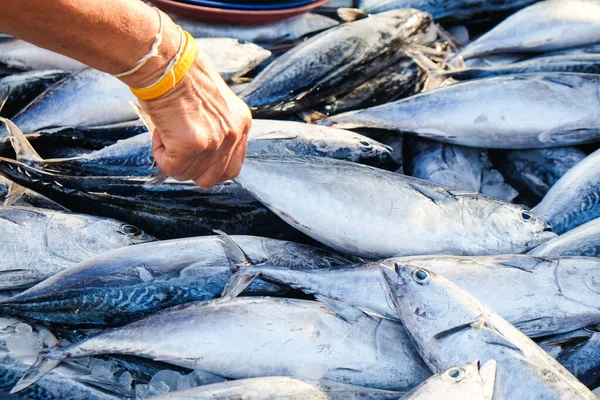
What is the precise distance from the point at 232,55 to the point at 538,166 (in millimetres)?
1439

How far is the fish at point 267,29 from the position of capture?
296cm

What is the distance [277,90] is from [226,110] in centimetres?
117

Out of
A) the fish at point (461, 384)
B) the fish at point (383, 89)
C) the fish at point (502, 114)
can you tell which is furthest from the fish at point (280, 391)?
the fish at point (383, 89)

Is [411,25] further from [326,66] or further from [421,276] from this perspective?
[421,276]

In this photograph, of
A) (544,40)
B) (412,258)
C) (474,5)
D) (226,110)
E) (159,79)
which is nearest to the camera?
(159,79)

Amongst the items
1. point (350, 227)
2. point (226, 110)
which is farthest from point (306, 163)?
point (226, 110)

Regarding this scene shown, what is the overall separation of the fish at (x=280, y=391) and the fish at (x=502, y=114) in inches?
47.6

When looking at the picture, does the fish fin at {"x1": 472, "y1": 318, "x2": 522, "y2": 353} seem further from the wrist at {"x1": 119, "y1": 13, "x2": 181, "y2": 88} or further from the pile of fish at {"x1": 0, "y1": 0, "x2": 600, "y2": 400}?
the wrist at {"x1": 119, "y1": 13, "x2": 181, "y2": 88}

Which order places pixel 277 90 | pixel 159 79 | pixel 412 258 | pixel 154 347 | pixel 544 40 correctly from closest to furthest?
pixel 159 79 < pixel 154 347 < pixel 412 258 < pixel 277 90 < pixel 544 40

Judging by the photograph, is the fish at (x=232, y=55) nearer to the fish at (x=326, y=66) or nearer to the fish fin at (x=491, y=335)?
the fish at (x=326, y=66)

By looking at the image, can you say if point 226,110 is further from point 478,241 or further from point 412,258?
point 478,241

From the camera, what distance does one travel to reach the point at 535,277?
5.78 ft

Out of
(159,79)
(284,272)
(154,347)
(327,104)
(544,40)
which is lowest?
(154,347)

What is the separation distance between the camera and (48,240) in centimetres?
201
